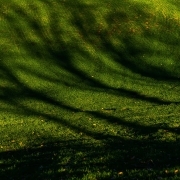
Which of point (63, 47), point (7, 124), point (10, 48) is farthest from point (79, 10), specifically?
point (7, 124)

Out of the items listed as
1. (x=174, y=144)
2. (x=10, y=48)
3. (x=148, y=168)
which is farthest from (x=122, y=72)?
(x=148, y=168)

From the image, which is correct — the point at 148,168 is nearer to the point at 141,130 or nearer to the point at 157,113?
the point at 141,130

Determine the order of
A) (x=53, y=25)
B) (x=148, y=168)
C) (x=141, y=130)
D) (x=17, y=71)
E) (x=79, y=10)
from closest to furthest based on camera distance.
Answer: (x=148, y=168) → (x=141, y=130) → (x=17, y=71) → (x=53, y=25) → (x=79, y=10)

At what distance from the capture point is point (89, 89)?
53.1 meters

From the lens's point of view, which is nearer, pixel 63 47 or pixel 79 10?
pixel 63 47

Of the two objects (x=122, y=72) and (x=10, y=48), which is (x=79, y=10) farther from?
(x=122, y=72)

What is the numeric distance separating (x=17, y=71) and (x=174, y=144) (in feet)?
134

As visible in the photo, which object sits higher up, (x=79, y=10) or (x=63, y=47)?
(x=79, y=10)

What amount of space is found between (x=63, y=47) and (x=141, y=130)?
133ft

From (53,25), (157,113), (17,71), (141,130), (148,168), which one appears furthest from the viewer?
(53,25)

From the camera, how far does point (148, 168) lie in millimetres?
15930

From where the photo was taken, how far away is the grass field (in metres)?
18.9

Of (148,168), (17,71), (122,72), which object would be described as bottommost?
(17,71)

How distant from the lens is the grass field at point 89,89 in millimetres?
18922
